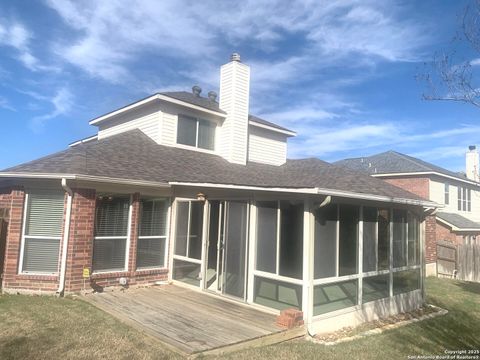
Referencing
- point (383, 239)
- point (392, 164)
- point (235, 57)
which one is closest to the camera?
point (383, 239)

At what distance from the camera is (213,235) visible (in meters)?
9.64

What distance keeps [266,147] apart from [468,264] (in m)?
11.1

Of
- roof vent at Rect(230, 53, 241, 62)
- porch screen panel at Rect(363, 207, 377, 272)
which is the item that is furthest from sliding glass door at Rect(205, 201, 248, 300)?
roof vent at Rect(230, 53, 241, 62)

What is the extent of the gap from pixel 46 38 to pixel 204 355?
13.1m

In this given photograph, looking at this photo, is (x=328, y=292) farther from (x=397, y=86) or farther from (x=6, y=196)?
(x=397, y=86)

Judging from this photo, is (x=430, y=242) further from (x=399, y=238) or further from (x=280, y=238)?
(x=280, y=238)

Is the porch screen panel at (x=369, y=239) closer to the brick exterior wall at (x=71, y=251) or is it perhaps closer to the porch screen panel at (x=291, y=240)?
the porch screen panel at (x=291, y=240)

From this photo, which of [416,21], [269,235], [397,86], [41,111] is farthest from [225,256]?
[41,111]

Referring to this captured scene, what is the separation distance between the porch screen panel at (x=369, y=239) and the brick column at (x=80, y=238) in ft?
21.2

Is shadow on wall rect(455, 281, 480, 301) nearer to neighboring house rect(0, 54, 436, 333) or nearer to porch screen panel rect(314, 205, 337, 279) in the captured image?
neighboring house rect(0, 54, 436, 333)

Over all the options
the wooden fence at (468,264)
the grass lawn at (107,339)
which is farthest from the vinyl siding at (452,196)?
the grass lawn at (107,339)

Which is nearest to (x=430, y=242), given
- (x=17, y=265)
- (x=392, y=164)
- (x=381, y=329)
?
(x=392, y=164)

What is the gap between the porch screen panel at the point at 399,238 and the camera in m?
9.91

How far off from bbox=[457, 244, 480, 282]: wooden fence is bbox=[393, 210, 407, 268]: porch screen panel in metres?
9.70
